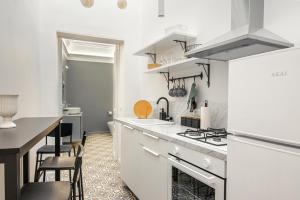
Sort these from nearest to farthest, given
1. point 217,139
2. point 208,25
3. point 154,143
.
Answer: point 217,139, point 154,143, point 208,25

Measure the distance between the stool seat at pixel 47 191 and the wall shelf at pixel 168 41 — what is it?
5.93ft

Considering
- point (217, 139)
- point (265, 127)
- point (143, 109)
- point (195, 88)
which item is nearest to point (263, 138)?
point (265, 127)

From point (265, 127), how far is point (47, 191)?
52.7 inches

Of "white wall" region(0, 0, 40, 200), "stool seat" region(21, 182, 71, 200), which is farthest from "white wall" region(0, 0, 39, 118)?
"stool seat" region(21, 182, 71, 200)

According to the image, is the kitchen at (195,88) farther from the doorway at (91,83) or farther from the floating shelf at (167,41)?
the doorway at (91,83)

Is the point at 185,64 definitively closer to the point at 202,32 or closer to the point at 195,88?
the point at 195,88

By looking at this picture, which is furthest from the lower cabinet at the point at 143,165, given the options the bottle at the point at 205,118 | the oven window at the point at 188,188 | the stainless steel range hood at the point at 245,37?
the stainless steel range hood at the point at 245,37

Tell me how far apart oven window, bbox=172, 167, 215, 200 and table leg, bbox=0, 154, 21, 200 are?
1082mm

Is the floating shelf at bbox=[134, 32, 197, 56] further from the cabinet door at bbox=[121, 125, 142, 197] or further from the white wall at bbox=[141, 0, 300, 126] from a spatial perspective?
the cabinet door at bbox=[121, 125, 142, 197]

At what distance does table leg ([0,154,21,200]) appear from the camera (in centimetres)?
84

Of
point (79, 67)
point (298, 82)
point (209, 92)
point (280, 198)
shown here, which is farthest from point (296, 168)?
point (79, 67)

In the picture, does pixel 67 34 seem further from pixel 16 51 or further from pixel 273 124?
pixel 273 124

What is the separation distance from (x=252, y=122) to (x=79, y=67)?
629cm

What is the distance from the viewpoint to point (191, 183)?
5.20 feet
